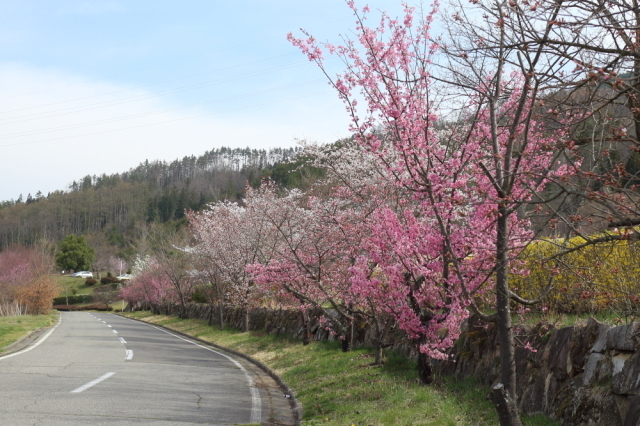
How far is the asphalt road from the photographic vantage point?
8.24 meters

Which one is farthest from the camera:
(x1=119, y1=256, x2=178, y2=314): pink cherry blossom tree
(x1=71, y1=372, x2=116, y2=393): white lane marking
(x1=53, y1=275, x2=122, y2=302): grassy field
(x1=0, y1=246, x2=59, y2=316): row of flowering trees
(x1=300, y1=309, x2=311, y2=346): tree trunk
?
(x1=53, y1=275, x2=122, y2=302): grassy field

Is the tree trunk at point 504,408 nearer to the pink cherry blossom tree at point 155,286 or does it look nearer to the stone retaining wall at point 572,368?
the stone retaining wall at point 572,368

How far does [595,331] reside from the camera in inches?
262

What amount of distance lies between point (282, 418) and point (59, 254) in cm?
10402

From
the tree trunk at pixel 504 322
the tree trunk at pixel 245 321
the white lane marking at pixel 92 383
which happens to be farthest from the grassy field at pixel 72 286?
the tree trunk at pixel 504 322

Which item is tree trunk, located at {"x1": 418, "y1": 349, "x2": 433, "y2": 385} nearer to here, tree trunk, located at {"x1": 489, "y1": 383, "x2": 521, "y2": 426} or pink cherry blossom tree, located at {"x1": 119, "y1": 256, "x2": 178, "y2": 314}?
tree trunk, located at {"x1": 489, "y1": 383, "x2": 521, "y2": 426}

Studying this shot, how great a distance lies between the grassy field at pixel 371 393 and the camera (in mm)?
7703

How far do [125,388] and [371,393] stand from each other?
15.9 feet

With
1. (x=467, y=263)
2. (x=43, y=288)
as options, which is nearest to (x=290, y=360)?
(x=467, y=263)

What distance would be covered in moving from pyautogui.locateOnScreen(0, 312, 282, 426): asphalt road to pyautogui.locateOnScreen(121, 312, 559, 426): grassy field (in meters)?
0.92

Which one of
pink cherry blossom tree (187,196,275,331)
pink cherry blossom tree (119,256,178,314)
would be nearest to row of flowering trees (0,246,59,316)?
pink cherry blossom tree (119,256,178,314)

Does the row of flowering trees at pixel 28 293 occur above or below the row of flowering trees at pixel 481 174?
below

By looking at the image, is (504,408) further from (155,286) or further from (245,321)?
(155,286)

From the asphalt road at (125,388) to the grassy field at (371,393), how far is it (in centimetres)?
92
